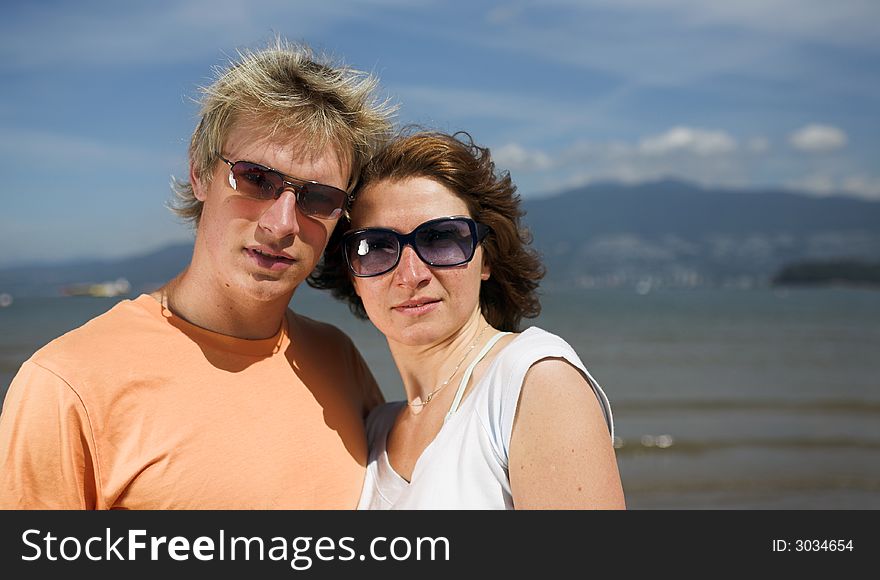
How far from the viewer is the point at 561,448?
250 centimetres

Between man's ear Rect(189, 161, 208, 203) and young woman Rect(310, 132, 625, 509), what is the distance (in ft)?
1.90

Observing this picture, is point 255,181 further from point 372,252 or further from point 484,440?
point 484,440

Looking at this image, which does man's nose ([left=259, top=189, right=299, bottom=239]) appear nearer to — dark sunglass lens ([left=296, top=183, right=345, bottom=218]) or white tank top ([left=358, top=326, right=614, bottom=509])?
dark sunglass lens ([left=296, top=183, right=345, bottom=218])

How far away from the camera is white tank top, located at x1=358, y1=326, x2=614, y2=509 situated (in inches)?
103

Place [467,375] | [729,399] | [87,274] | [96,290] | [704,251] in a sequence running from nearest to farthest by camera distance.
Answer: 1. [467,375]
2. [729,399]
3. [96,290]
4. [87,274]
5. [704,251]

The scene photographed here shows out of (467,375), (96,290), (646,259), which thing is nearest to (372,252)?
(467,375)

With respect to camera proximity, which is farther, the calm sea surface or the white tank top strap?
the calm sea surface

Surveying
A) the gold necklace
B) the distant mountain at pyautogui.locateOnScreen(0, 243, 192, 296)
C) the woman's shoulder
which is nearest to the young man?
the gold necklace

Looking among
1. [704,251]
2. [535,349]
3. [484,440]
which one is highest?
[704,251]

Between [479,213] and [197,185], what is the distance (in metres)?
1.18

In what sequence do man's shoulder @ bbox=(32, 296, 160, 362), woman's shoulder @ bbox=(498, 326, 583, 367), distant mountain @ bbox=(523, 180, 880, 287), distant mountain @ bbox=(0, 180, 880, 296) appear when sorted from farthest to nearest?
1. distant mountain @ bbox=(523, 180, 880, 287)
2. distant mountain @ bbox=(0, 180, 880, 296)
3. man's shoulder @ bbox=(32, 296, 160, 362)
4. woman's shoulder @ bbox=(498, 326, 583, 367)

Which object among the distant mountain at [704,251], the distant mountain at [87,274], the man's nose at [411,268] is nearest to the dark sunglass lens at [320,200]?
the man's nose at [411,268]

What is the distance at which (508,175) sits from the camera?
3428 millimetres
